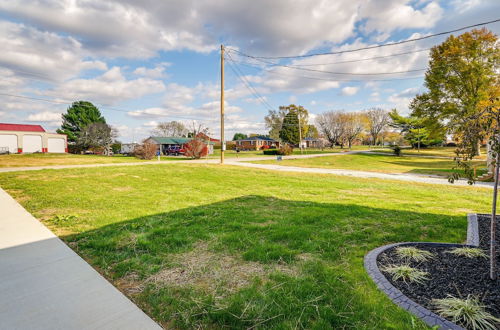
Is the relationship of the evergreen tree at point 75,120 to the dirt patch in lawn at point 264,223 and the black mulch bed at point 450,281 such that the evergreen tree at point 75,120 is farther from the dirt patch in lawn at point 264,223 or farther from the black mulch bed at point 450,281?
the black mulch bed at point 450,281

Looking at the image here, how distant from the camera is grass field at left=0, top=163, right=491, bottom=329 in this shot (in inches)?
87.8

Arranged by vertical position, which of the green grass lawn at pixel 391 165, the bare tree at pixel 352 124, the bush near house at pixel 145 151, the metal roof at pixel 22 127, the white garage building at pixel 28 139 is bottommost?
the green grass lawn at pixel 391 165

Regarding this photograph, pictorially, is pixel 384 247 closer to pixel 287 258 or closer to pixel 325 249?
pixel 325 249

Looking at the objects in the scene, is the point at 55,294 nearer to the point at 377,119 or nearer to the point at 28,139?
the point at 28,139

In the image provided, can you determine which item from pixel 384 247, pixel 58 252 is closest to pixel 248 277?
pixel 384 247

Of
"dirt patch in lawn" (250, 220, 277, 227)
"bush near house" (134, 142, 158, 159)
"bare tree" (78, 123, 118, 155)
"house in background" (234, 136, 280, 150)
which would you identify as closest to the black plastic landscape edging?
"dirt patch in lawn" (250, 220, 277, 227)

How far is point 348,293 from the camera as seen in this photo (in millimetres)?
2467

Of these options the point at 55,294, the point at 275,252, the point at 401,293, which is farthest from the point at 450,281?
the point at 55,294

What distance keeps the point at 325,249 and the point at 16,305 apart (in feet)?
11.9

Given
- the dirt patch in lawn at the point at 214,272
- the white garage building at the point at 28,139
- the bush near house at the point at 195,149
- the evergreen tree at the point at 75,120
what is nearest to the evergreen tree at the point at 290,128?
the bush near house at the point at 195,149

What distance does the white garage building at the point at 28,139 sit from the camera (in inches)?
1433

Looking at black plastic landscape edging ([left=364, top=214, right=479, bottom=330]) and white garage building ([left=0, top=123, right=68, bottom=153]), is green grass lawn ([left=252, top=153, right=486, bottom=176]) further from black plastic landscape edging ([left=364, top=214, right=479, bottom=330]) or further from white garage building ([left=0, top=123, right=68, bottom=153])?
white garage building ([left=0, top=123, right=68, bottom=153])

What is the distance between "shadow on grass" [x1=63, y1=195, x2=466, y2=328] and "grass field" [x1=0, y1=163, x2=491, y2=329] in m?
0.01

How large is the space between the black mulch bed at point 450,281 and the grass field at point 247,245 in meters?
0.35
